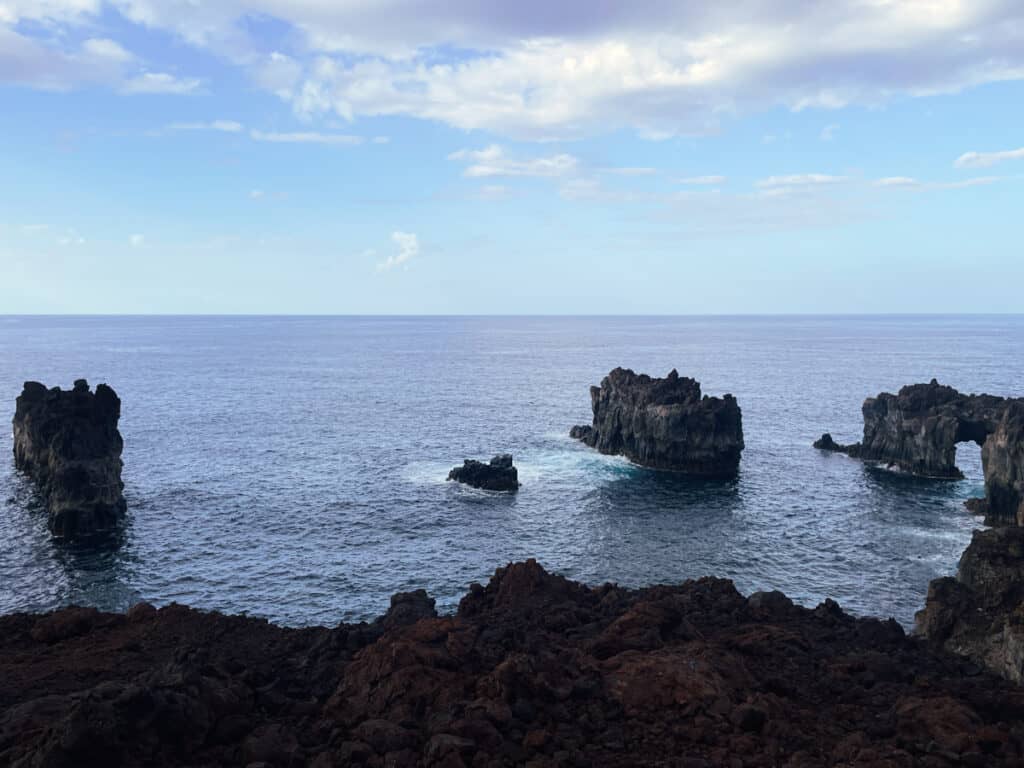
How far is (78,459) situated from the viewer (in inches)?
3078

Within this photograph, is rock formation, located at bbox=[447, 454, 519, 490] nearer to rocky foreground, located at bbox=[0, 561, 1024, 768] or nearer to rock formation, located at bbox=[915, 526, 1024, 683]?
rocky foreground, located at bbox=[0, 561, 1024, 768]

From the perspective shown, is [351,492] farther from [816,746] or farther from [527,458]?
[816,746]

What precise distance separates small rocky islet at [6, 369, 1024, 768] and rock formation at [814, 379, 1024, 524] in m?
37.5

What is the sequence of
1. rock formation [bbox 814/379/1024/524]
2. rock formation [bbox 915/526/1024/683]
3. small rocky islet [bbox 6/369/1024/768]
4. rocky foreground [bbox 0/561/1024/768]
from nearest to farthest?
1. rocky foreground [bbox 0/561/1024/768]
2. small rocky islet [bbox 6/369/1024/768]
3. rock formation [bbox 915/526/1024/683]
4. rock formation [bbox 814/379/1024/524]

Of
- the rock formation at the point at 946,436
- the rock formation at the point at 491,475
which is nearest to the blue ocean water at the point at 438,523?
the rock formation at the point at 491,475

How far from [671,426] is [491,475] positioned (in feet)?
91.6

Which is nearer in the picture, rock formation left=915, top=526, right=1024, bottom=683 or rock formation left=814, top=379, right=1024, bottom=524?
rock formation left=915, top=526, right=1024, bottom=683

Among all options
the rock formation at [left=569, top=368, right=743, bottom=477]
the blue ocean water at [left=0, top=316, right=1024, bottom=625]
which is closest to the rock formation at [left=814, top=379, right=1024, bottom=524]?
the blue ocean water at [left=0, top=316, right=1024, bottom=625]

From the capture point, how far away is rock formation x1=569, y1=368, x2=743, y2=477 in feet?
338

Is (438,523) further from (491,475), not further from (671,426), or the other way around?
Result: (671,426)

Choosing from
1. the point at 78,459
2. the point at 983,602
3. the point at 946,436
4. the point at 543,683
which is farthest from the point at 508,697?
the point at 946,436

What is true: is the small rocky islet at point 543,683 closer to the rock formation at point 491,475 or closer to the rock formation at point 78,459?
the rock formation at point 78,459

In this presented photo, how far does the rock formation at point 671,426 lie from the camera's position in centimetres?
10300

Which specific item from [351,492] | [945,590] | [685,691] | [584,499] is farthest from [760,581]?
[351,492]
